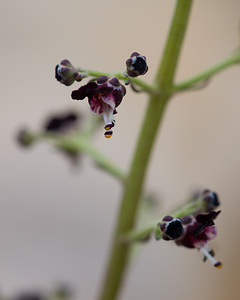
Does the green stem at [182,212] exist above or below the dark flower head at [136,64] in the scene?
below

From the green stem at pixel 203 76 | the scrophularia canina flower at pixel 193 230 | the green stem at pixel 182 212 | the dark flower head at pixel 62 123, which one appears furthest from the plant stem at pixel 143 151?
the dark flower head at pixel 62 123

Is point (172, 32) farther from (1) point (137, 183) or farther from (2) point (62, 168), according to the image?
(2) point (62, 168)

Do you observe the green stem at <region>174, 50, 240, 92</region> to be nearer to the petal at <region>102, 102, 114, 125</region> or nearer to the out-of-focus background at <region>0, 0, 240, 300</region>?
the petal at <region>102, 102, 114, 125</region>

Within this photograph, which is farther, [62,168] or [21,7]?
[21,7]

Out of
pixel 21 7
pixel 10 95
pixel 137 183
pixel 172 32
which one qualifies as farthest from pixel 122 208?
pixel 21 7

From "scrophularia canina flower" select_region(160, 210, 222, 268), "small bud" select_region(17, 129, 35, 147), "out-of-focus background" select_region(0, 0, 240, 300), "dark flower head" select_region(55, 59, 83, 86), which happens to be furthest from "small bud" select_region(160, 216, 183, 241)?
"out-of-focus background" select_region(0, 0, 240, 300)

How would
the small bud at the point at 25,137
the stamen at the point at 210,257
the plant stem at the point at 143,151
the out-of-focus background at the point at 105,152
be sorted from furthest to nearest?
1. the out-of-focus background at the point at 105,152
2. the small bud at the point at 25,137
3. the plant stem at the point at 143,151
4. the stamen at the point at 210,257

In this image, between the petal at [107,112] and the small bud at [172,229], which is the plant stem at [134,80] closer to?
the petal at [107,112]
